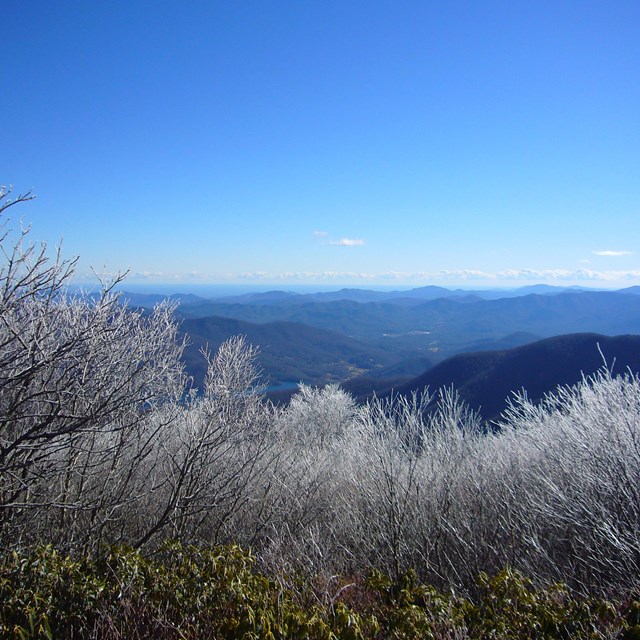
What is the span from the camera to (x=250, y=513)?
33.6ft

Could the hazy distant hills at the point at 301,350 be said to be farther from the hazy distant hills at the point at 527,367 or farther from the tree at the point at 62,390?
the tree at the point at 62,390

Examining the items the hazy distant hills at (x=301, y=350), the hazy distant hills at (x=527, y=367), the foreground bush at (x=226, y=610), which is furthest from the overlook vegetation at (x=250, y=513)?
the hazy distant hills at (x=301, y=350)

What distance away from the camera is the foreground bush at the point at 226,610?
363 cm

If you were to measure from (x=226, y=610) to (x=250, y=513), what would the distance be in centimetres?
666

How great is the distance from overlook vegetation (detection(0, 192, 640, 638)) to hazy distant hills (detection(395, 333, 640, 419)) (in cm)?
5600

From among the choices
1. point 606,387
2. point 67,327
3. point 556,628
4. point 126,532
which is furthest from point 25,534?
point 606,387

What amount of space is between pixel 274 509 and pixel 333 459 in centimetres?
393

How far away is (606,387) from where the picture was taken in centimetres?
909

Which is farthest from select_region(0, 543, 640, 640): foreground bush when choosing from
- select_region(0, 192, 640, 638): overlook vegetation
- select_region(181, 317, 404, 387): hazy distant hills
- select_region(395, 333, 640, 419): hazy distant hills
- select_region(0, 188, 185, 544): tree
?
select_region(181, 317, 404, 387): hazy distant hills

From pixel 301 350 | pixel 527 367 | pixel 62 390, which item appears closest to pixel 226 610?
pixel 62 390

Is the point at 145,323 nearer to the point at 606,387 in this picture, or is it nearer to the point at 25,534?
the point at 25,534

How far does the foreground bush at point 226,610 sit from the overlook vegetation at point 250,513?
0.07ft

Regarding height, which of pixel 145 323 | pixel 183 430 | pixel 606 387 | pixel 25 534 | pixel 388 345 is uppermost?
pixel 145 323

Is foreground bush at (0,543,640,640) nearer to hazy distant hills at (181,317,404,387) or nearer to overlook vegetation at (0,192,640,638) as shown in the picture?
overlook vegetation at (0,192,640,638)
